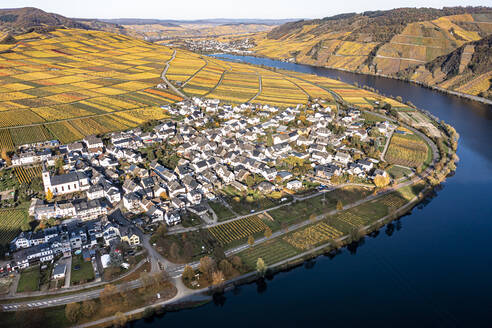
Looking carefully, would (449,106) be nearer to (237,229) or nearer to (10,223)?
(237,229)

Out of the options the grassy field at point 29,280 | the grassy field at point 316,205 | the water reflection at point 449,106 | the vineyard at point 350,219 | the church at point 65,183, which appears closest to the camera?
the grassy field at point 29,280

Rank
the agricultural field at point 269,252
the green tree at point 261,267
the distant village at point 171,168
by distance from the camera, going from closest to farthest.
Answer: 1. the green tree at point 261,267
2. the agricultural field at point 269,252
3. the distant village at point 171,168

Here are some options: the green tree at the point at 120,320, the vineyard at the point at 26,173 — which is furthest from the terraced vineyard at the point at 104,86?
the green tree at the point at 120,320

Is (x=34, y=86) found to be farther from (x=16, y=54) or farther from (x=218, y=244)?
(x=218, y=244)

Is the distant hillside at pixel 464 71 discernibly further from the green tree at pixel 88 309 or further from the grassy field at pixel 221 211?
the green tree at pixel 88 309

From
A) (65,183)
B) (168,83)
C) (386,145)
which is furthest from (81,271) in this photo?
(168,83)

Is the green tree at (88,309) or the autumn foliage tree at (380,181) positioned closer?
the green tree at (88,309)
